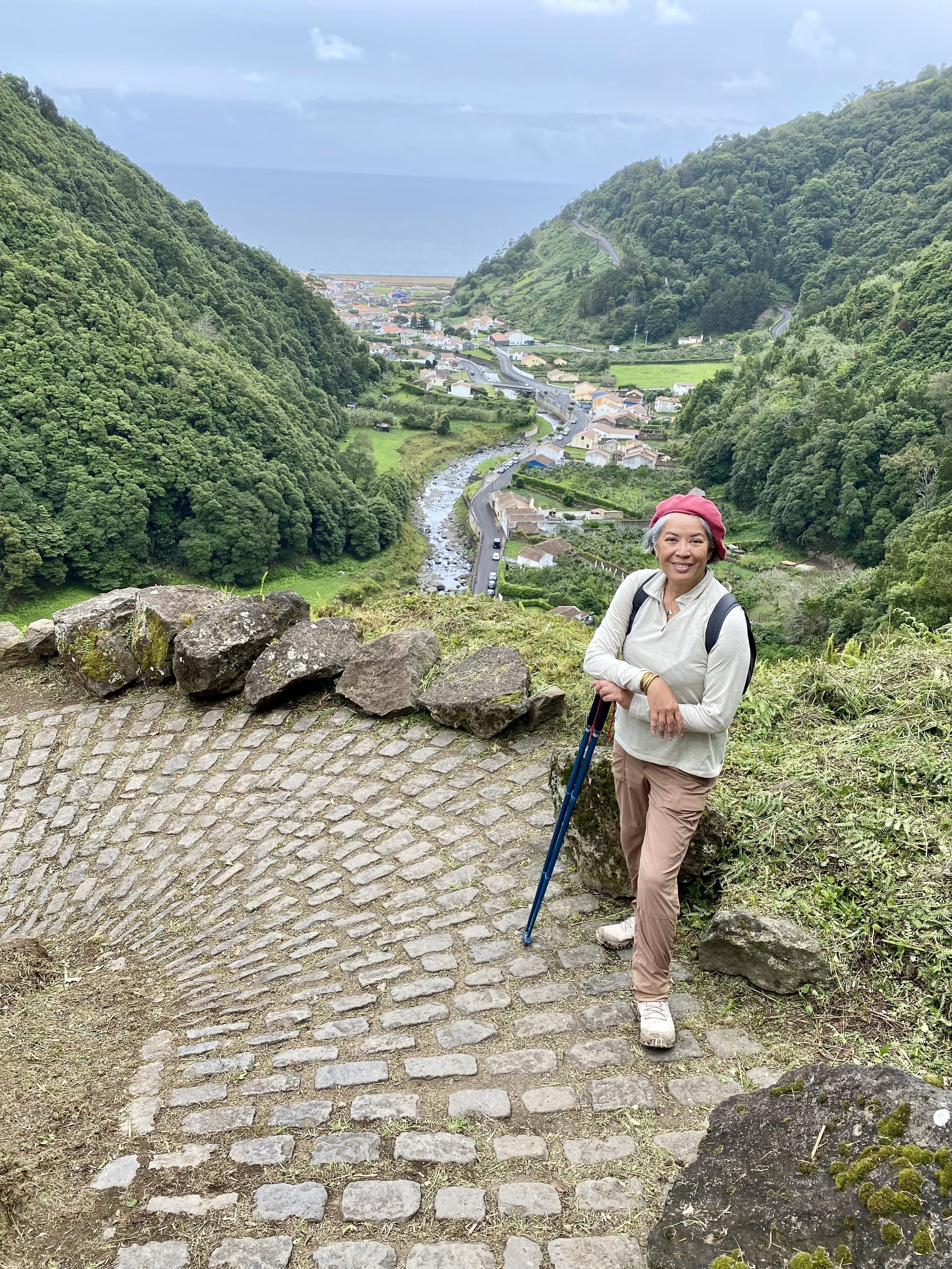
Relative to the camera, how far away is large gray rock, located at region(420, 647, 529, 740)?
518 centimetres

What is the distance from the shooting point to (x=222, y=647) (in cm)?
582

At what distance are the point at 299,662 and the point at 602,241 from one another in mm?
130636

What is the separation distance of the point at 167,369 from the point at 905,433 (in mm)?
41677

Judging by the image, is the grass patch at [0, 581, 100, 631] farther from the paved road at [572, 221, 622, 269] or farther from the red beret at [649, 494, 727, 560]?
the paved road at [572, 221, 622, 269]

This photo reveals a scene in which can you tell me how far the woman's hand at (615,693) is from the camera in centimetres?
301

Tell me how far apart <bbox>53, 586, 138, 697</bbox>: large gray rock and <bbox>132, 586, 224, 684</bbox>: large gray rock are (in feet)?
0.25

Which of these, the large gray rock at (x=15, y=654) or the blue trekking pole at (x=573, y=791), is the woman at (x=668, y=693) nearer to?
the blue trekking pole at (x=573, y=791)

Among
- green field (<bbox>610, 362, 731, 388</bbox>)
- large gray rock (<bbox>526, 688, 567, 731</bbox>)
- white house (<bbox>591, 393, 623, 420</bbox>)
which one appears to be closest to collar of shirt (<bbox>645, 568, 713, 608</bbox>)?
large gray rock (<bbox>526, 688, 567, 731</bbox>)

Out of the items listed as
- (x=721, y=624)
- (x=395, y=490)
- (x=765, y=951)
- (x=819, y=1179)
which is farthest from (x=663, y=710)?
(x=395, y=490)

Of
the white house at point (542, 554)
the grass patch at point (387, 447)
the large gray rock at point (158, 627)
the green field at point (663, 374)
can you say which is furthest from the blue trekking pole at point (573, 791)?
the green field at point (663, 374)

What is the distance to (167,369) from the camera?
46031 mm

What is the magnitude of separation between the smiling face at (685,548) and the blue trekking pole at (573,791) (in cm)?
69

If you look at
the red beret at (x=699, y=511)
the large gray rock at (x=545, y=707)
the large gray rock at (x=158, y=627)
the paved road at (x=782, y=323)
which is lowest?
the large gray rock at (x=545, y=707)

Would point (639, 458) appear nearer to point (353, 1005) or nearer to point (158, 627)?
point (158, 627)
